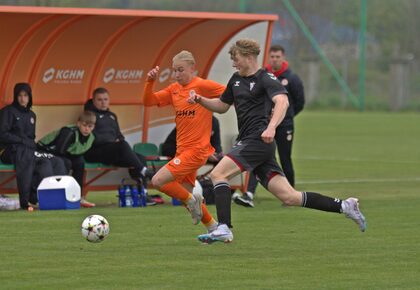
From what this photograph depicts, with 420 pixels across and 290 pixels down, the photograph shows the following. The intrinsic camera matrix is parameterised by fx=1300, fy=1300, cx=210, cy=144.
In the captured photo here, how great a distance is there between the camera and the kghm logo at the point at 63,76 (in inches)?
706

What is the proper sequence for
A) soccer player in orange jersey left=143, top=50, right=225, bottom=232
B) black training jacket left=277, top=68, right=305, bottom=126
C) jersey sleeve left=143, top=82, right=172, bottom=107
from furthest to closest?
black training jacket left=277, top=68, right=305, bottom=126, jersey sleeve left=143, top=82, right=172, bottom=107, soccer player in orange jersey left=143, top=50, right=225, bottom=232

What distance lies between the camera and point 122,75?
18.8 metres

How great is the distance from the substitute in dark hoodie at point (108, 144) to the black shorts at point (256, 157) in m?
5.07

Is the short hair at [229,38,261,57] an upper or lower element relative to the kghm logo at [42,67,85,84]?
upper

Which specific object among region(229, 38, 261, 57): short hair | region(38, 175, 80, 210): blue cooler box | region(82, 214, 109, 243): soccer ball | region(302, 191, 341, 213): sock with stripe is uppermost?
region(229, 38, 261, 57): short hair

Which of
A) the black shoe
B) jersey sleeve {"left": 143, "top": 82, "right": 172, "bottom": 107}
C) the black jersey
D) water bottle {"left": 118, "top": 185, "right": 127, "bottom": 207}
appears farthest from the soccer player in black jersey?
water bottle {"left": 118, "top": 185, "right": 127, "bottom": 207}

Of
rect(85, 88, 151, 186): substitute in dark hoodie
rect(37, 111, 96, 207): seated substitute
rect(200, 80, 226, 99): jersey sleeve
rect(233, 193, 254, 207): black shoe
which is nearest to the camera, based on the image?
rect(200, 80, 226, 99): jersey sleeve

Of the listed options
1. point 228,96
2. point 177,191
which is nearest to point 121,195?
point 177,191

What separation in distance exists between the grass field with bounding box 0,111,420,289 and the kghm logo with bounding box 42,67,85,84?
174 cm

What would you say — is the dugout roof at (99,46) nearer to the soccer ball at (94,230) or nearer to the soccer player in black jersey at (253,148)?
the soccer player in black jersey at (253,148)

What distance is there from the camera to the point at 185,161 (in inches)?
543

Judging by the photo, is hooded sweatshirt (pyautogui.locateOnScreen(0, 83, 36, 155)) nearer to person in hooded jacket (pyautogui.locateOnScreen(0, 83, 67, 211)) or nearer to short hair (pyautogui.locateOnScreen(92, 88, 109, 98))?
person in hooded jacket (pyautogui.locateOnScreen(0, 83, 67, 211))

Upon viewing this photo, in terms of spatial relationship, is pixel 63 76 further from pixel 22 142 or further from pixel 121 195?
pixel 121 195

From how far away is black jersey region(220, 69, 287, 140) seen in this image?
1242 centimetres
